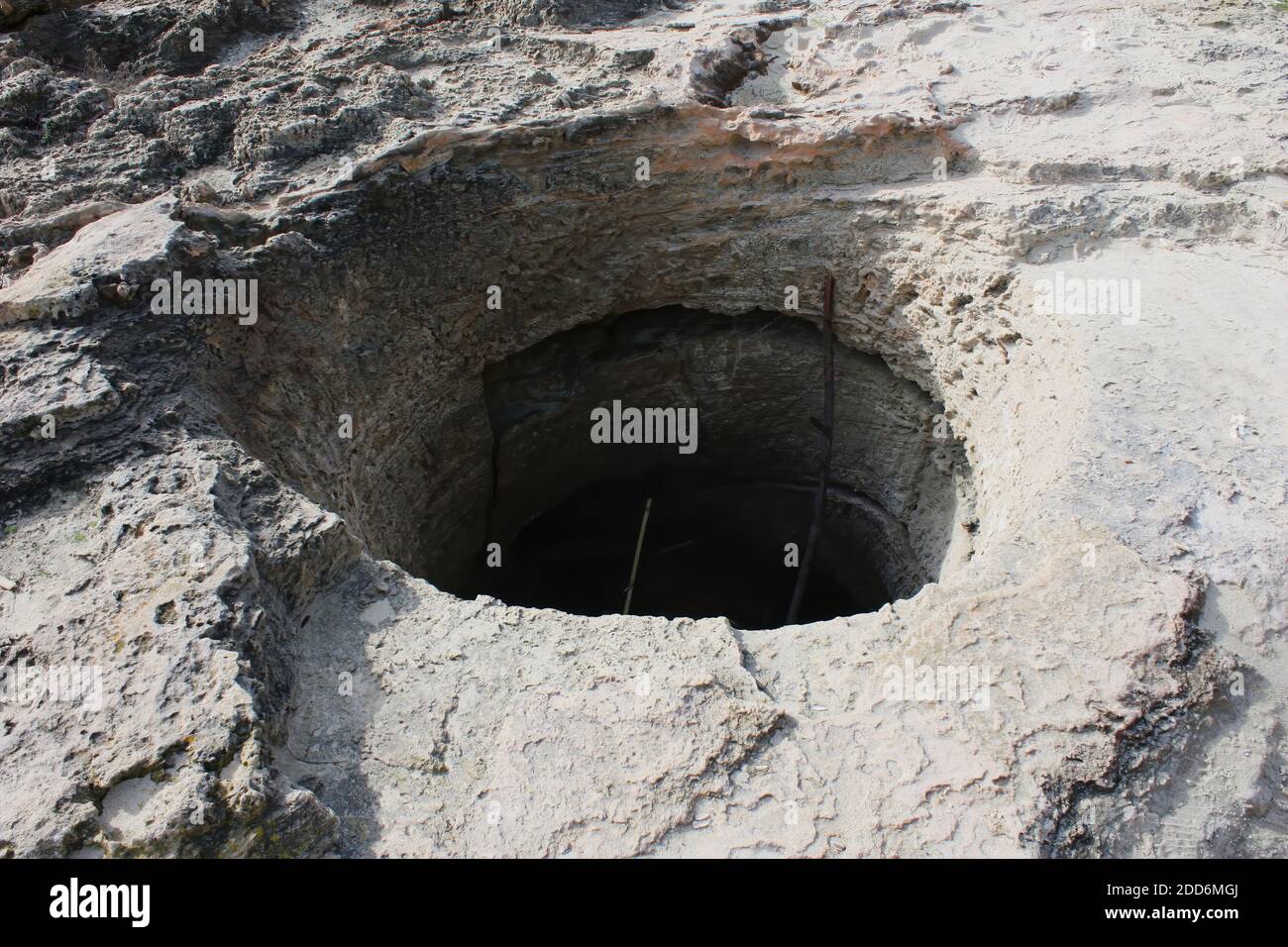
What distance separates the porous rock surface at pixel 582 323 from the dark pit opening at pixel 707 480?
27cm

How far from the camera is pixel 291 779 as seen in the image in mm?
2551

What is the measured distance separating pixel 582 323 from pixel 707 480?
172 cm

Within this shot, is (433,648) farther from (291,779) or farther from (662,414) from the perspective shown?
(662,414)

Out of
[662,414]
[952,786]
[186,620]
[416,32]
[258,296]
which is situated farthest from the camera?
[662,414]

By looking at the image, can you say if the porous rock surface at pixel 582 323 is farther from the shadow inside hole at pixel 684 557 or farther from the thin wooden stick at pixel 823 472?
the shadow inside hole at pixel 684 557

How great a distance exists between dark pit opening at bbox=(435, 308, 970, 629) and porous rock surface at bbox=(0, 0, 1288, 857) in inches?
10.6

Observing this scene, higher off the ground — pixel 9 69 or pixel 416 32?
pixel 416 32

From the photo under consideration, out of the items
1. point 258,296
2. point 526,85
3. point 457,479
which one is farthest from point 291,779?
point 526,85

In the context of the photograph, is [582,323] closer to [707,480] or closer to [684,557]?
[707,480]

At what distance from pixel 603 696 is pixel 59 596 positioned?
1.74 metres

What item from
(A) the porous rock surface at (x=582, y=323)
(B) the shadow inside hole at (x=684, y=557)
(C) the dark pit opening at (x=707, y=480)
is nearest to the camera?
(A) the porous rock surface at (x=582, y=323)

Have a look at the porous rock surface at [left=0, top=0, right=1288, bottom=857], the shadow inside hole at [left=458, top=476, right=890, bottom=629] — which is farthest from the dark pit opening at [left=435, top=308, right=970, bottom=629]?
the porous rock surface at [left=0, top=0, right=1288, bottom=857]

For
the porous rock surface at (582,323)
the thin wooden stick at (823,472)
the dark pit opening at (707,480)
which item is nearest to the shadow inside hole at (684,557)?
Answer: the dark pit opening at (707,480)

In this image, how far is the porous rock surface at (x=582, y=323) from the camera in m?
2.51
